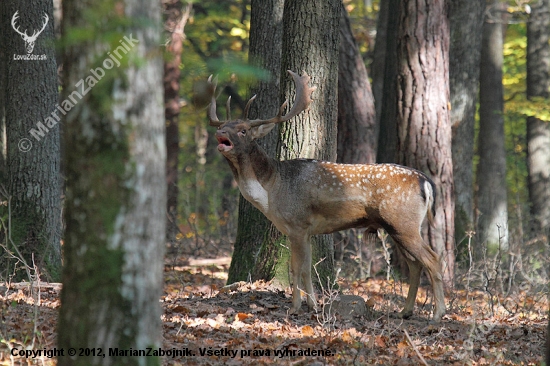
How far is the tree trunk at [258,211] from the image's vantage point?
9.05 m

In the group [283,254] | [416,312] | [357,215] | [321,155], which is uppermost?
[321,155]

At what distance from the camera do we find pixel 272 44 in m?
10.4

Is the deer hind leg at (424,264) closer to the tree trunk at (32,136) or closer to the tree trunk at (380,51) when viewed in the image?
the tree trunk at (32,136)

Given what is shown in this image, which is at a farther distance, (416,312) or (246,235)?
(246,235)

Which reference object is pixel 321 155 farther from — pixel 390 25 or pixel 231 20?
Result: pixel 231 20

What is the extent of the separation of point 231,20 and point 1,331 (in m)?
15.0

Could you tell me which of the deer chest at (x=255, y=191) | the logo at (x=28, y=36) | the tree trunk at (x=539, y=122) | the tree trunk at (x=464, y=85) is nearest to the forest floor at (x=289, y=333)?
the deer chest at (x=255, y=191)

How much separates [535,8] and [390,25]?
6.97 metres

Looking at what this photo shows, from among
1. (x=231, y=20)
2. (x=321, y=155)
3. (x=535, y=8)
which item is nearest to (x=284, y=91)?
(x=321, y=155)

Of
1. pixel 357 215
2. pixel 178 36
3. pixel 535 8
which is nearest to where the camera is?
pixel 357 215

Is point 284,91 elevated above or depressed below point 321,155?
above

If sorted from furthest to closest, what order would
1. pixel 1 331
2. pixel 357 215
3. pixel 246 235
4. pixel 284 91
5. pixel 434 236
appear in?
pixel 434 236
pixel 246 235
pixel 284 91
pixel 357 215
pixel 1 331

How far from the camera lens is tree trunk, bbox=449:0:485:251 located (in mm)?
13820

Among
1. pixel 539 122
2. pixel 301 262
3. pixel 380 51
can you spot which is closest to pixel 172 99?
pixel 380 51
